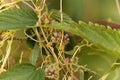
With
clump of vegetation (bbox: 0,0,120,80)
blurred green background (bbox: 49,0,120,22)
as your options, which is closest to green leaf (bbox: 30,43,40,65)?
clump of vegetation (bbox: 0,0,120,80)

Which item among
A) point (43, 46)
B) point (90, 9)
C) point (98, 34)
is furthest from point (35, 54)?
point (90, 9)

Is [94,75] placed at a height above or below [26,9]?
below

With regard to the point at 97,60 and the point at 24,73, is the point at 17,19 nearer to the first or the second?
the point at 24,73

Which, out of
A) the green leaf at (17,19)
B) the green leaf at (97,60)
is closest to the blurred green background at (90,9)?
the green leaf at (97,60)

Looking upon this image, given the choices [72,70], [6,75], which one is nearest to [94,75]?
[72,70]

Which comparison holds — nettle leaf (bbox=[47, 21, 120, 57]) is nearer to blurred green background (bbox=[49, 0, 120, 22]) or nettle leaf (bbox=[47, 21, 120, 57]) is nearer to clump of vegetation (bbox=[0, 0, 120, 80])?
clump of vegetation (bbox=[0, 0, 120, 80])

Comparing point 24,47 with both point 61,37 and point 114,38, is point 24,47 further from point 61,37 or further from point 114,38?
point 114,38
